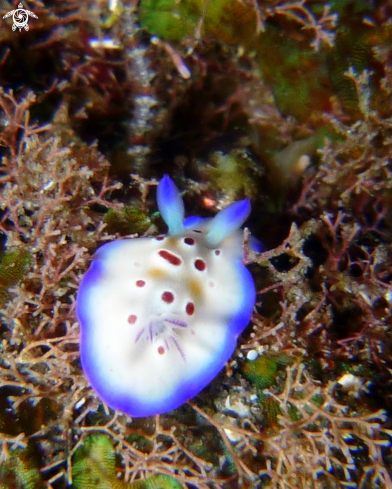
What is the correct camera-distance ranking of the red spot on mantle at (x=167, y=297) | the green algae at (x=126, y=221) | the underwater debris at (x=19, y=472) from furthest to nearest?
1. the green algae at (x=126, y=221)
2. the underwater debris at (x=19, y=472)
3. the red spot on mantle at (x=167, y=297)

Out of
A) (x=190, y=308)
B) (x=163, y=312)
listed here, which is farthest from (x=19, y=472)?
(x=190, y=308)

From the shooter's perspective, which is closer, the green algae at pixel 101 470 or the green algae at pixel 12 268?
the green algae at pixel 12 268

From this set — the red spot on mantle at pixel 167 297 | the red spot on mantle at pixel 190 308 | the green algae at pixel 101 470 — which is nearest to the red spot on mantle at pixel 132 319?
the red spot on mantle at pixel 167 297

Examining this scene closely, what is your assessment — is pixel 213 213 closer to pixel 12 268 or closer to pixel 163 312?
pixel 163 312

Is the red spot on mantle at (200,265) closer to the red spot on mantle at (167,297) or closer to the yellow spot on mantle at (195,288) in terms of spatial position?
the yellow spot on mantle at (195,288)

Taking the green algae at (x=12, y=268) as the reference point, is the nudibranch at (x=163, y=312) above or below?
below

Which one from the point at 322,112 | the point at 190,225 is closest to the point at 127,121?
the point at 190,225
